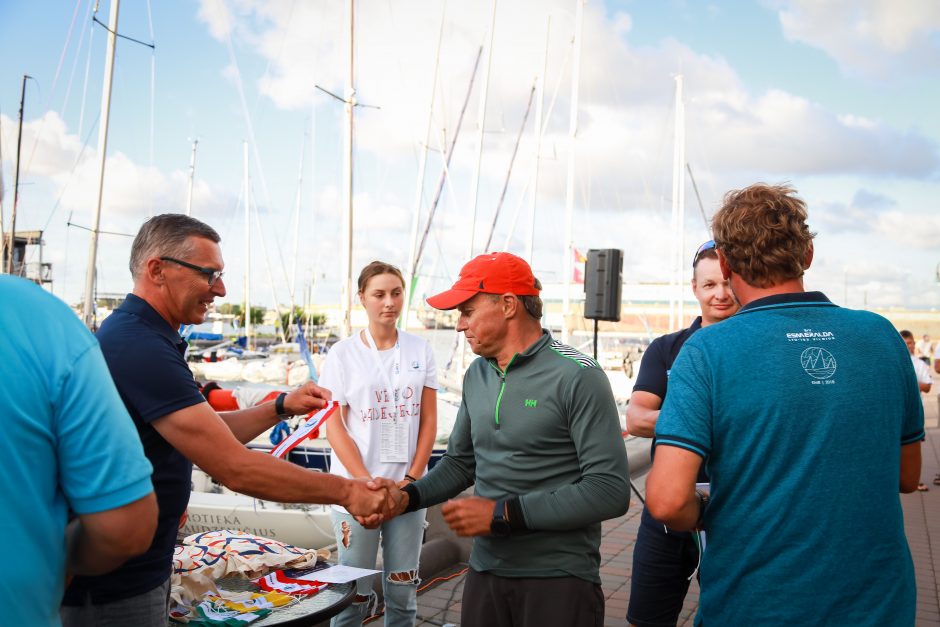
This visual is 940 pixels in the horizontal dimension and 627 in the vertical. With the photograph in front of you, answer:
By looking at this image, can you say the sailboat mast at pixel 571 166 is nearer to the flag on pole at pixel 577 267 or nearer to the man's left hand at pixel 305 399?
the flag on pole at pixel 577 267

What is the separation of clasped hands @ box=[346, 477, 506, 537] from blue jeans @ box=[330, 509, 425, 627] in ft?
1.93

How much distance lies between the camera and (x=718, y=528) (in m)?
1.80

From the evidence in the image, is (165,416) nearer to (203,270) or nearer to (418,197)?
(203,270)

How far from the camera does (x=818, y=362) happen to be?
1.69 meters

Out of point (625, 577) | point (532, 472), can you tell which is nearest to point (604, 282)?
point (625, 577)

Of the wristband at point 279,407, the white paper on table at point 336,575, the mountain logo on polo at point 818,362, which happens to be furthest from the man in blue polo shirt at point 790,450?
the wristband at point 279,407

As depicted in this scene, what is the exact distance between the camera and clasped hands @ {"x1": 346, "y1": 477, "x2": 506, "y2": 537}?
2.34 m

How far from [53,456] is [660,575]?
2.40 m

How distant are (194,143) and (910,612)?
33.3 m

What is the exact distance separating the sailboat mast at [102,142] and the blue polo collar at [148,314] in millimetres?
13007

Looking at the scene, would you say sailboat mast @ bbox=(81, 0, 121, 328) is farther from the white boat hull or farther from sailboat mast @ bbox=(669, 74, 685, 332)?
sailboat mast @ bbox=(669, 74, 685, 332)

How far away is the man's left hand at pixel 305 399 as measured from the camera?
117 inches

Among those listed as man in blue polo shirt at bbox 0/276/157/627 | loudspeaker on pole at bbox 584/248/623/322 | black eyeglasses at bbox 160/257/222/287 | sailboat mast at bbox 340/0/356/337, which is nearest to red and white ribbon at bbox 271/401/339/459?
black eyeglasses at bbox 160/257/222/287

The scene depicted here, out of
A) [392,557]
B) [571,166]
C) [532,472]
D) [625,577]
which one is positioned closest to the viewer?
[532,472]
